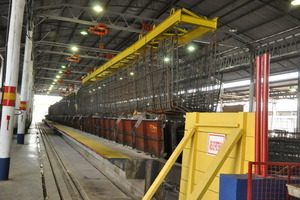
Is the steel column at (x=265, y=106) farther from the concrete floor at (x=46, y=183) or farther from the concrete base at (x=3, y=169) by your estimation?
the concrete base at (x=3, y=169)

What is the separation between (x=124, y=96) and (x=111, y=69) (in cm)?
318

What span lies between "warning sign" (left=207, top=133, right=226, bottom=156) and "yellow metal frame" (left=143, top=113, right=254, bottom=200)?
52 mm

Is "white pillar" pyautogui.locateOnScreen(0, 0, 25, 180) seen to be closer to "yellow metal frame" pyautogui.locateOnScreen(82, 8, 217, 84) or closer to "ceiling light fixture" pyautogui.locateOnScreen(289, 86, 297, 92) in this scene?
"yellow metal frame" pyautogui.locateOnScreen(82, 8, 217, 84)

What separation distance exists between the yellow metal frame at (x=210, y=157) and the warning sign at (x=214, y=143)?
0.05 m

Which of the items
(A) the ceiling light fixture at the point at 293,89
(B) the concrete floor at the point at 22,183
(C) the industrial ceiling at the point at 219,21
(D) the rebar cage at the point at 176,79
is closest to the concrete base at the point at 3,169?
(B) the concrete floor at the point at 22,183

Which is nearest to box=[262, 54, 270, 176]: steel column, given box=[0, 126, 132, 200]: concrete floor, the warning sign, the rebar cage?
the warning sign

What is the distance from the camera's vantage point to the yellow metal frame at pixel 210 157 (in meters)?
2.73

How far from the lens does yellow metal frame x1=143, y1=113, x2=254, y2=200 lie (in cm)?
273

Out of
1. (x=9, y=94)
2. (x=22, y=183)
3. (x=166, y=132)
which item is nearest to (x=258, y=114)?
(x=166, y=132)

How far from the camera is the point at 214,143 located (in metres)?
3.24

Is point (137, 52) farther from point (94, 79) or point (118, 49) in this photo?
point (118, 49)

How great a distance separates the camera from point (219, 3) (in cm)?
1580

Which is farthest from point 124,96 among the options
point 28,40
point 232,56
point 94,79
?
point 232,56

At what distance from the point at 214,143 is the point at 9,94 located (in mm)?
4766
